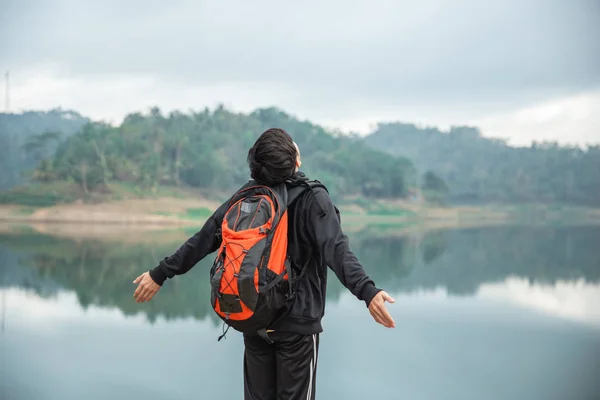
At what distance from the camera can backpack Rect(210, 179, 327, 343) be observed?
148 centimetres

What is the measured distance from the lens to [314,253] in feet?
5.28

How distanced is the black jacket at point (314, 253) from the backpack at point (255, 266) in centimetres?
3

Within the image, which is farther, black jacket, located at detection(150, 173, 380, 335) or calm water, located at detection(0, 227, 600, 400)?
calm water, located at detection(0, 227, 600, 400)

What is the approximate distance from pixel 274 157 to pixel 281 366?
19.8 inches

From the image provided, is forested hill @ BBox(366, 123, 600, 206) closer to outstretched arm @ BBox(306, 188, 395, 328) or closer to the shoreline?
the shoreline

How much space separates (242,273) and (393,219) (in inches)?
975

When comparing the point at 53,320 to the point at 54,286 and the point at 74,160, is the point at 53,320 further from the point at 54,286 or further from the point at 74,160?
the point at 74,160

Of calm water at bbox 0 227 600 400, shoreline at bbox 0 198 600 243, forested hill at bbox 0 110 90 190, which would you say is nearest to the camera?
calm water at bbox 0 227 600 400

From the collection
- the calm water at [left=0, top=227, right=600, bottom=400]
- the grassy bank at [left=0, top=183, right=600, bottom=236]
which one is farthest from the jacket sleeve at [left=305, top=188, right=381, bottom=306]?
the grassy bank at [left=0, top=183, right=600, bottom=236]

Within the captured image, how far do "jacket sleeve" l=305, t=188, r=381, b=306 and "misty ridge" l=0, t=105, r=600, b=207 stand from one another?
19.4 metres

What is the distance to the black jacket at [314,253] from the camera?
4.88 ft

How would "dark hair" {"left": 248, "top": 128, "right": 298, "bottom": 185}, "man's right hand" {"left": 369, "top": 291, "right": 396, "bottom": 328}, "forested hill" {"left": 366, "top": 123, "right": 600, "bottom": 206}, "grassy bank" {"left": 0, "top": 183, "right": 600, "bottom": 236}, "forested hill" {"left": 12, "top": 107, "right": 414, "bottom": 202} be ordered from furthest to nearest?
"forested hill" {"left": 366, "top": 123, "right": 600, "bottom": 206}
"forested hill" {"left": 12, "top": 107, "right": 414, "bottom": 202}
"grassy bank" {"left": 0, "top": 183, "right": 600, "bottom": 236}
"dark hair" {"left": 248, "top": 128, "right": 298, "bottom": 185}
"man's right hand" {"left": 369, "top": 291, "right": 396, "bottom": 328}

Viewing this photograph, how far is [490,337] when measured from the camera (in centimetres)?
475

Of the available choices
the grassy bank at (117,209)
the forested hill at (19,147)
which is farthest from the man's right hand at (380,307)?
the forested hill at (19,147)
